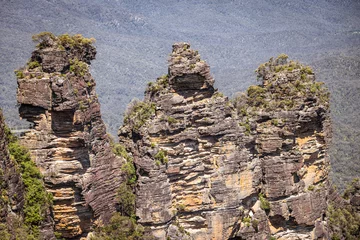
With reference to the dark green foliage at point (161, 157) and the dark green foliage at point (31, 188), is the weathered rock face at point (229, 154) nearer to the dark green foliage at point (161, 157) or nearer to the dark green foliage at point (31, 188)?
the dark green foliage at point (161, 157)

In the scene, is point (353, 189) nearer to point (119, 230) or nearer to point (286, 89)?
point (286, 89)

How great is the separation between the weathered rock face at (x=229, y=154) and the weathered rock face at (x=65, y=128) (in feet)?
12.3

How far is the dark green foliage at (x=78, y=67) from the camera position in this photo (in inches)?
1283

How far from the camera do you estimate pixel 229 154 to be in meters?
37.8

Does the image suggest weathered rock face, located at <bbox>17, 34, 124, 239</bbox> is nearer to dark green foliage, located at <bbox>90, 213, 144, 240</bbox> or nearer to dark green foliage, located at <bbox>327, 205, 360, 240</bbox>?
dark green foliage, located at <bbox>90, 213, 144, 240</bbox>

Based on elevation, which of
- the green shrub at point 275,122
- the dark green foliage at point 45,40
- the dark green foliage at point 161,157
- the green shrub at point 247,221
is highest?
the dark green foliage at point 45,40

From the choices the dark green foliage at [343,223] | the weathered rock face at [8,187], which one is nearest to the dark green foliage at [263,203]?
the dark green foliage at [343,223]

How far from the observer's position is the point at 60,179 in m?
31.7

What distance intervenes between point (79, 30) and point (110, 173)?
136 m

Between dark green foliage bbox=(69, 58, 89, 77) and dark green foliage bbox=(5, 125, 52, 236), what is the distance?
577cm

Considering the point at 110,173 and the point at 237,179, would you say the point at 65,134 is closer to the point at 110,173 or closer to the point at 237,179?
the point at 110,173

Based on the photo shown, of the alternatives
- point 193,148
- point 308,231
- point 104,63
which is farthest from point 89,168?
point 104,63

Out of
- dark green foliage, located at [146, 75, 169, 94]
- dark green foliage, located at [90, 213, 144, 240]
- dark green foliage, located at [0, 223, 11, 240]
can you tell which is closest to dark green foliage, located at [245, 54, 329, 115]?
dark green foliage, located at [146, 75, 169, 94]

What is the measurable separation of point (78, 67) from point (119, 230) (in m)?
11.7
